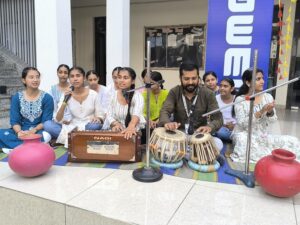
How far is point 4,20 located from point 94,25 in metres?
3.26

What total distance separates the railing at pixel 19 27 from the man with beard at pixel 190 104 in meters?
4.22

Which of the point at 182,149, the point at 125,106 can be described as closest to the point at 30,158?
the point at 125,106

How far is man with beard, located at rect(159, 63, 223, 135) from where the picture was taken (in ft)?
A: 9.46

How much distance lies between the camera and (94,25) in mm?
9422

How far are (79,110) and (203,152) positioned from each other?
162 centimetres

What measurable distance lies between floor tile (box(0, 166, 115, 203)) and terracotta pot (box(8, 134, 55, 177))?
0.09 m

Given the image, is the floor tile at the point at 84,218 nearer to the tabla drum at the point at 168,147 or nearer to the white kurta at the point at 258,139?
the tabla drum at the point at 168,147

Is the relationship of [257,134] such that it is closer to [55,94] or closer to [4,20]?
[55,94]

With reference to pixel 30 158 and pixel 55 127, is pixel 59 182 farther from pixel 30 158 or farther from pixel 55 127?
pixel 55 127

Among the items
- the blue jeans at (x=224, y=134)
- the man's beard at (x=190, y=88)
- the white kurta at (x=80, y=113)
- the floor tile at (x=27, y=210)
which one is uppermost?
the man's beard at (x=190, y=88)

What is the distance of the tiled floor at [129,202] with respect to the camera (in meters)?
1.94

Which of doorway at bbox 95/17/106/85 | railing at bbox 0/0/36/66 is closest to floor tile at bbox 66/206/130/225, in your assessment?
railing at bbox 0/0/36/66

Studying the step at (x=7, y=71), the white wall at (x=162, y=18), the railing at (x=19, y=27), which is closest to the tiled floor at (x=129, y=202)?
the railing at (x=19, y=27)

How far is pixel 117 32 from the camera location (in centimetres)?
527
